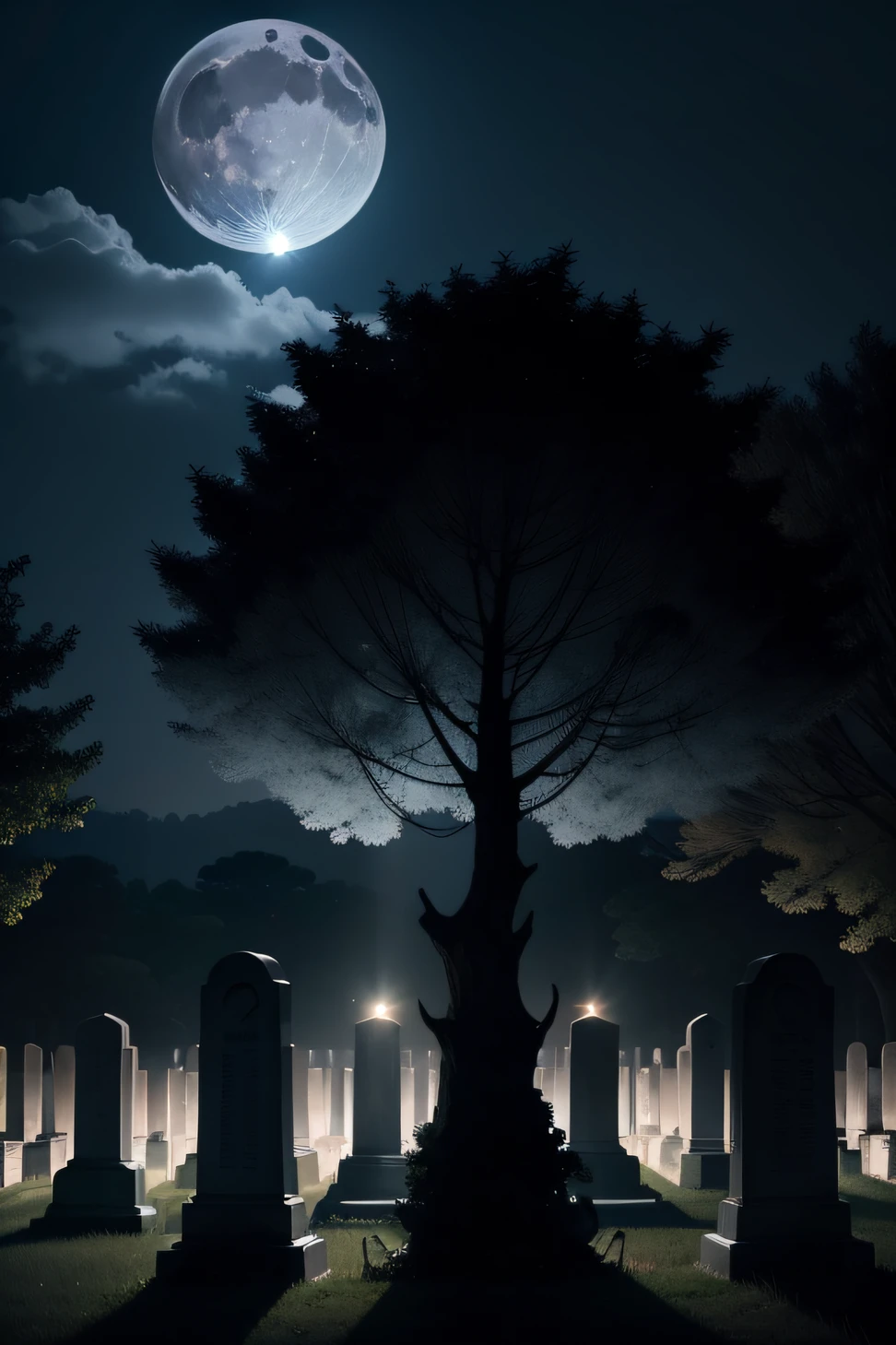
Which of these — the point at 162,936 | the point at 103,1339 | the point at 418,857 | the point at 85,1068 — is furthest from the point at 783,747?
the point at 418,857

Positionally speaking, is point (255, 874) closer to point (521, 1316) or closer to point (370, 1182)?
point (370, 1182)

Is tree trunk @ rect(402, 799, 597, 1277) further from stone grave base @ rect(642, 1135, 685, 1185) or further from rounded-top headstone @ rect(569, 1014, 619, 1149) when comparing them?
stone grave base @ rect(642, 1135, 685, 1185)

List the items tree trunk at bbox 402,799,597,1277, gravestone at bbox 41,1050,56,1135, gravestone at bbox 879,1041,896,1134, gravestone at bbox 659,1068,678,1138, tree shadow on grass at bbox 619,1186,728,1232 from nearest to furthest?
tree trunk at bbox 402,799,597,1277 < tree shadow on grass at bbox 619,1186,728,1232 < gravestone at bbox 41,1050,56,1135 < gravestone at bbox 879,1041,896,1134 < gravestone at bbox 659,1068,678,1138

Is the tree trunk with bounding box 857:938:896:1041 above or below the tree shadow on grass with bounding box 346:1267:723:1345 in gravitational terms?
above

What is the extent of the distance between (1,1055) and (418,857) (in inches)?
1644

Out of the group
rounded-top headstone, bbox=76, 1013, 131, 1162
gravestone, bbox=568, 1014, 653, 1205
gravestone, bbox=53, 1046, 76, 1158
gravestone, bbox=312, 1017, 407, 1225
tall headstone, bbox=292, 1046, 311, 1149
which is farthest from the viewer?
tall headstone, bbox=292, 1046, 311, 1149

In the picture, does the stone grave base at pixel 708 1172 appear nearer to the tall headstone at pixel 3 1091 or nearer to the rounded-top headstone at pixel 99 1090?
the rounded-top headstone at pixel 99 1090

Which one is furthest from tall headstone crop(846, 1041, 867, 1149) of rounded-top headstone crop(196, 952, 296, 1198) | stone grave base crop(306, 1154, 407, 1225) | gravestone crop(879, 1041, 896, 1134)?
rounded-top headstone crop(196, 952, 296, 1198)

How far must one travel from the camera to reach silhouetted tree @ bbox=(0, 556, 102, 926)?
17469mm

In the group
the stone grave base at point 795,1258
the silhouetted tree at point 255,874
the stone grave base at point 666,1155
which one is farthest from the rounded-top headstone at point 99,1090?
the silhouetted tree at point 255,874

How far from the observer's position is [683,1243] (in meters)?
11.0

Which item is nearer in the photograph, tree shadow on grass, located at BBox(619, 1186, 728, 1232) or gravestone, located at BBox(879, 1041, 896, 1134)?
→ tree shadow on grass, located at BBox(619, 1186, 728, 1232)

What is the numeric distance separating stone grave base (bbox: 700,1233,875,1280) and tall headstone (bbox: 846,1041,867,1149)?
25.2ft

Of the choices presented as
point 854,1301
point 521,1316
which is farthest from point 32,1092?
point 854,1301
